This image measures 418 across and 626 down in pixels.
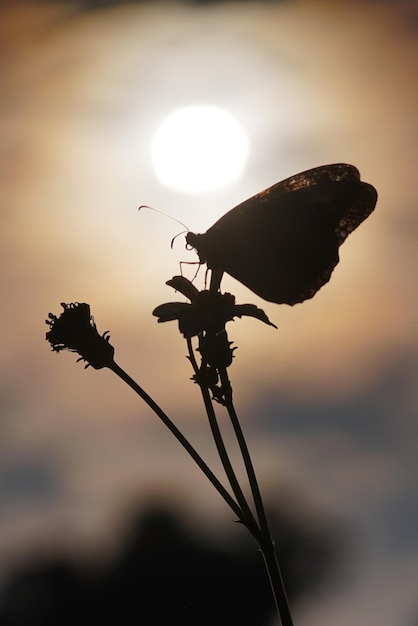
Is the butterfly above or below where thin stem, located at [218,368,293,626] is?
above

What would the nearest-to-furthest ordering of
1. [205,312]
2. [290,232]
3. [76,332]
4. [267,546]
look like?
[267,546], [205,312], [76,332], [290,232]

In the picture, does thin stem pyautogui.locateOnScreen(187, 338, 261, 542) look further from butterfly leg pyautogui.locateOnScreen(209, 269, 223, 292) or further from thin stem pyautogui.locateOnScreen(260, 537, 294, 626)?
butterfly leg pyautogui.locateOnScreen(209, 269, 223, 292)

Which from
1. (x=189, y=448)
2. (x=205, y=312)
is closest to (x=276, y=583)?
(x=189, y=448)

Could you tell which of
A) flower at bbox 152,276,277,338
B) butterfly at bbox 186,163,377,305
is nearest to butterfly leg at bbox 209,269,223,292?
butterfly at bbox 186,163,377,305

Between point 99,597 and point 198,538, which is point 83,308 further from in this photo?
point 198,538

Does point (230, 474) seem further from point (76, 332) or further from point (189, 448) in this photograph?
point (76, 332)

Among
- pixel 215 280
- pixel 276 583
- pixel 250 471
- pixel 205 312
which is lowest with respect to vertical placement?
pixel 276 583
